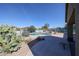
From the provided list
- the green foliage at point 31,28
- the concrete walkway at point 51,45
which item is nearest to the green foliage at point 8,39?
the green foliage at point 31,28

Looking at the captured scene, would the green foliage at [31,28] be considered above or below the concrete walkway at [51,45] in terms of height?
above

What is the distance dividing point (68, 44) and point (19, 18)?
1.97m

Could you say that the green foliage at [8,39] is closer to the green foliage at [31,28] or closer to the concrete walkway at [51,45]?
the green foliage at [31,28]

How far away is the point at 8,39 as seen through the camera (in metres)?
6.71

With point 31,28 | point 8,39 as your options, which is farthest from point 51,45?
point 8,39

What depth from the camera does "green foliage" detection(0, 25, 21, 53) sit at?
20.2 ft

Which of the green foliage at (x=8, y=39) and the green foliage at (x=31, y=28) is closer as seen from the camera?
the green foliage at (x=31, y=28)

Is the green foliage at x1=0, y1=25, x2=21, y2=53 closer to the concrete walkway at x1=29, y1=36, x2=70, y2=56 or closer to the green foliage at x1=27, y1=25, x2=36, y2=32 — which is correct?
the green foliage at x1=27, y1=25, x2=36, y2=32

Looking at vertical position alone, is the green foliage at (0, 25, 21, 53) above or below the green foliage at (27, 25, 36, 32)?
below

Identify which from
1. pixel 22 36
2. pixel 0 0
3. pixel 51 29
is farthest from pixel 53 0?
pixel 22 36

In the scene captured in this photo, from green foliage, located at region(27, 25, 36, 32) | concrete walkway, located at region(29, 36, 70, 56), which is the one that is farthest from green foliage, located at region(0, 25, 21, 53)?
concrete walkway, located at region(29, 36, 70, 56)

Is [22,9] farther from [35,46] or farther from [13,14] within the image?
[35,46]

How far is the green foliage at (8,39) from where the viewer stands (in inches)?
242

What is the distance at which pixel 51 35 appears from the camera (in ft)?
18.5
